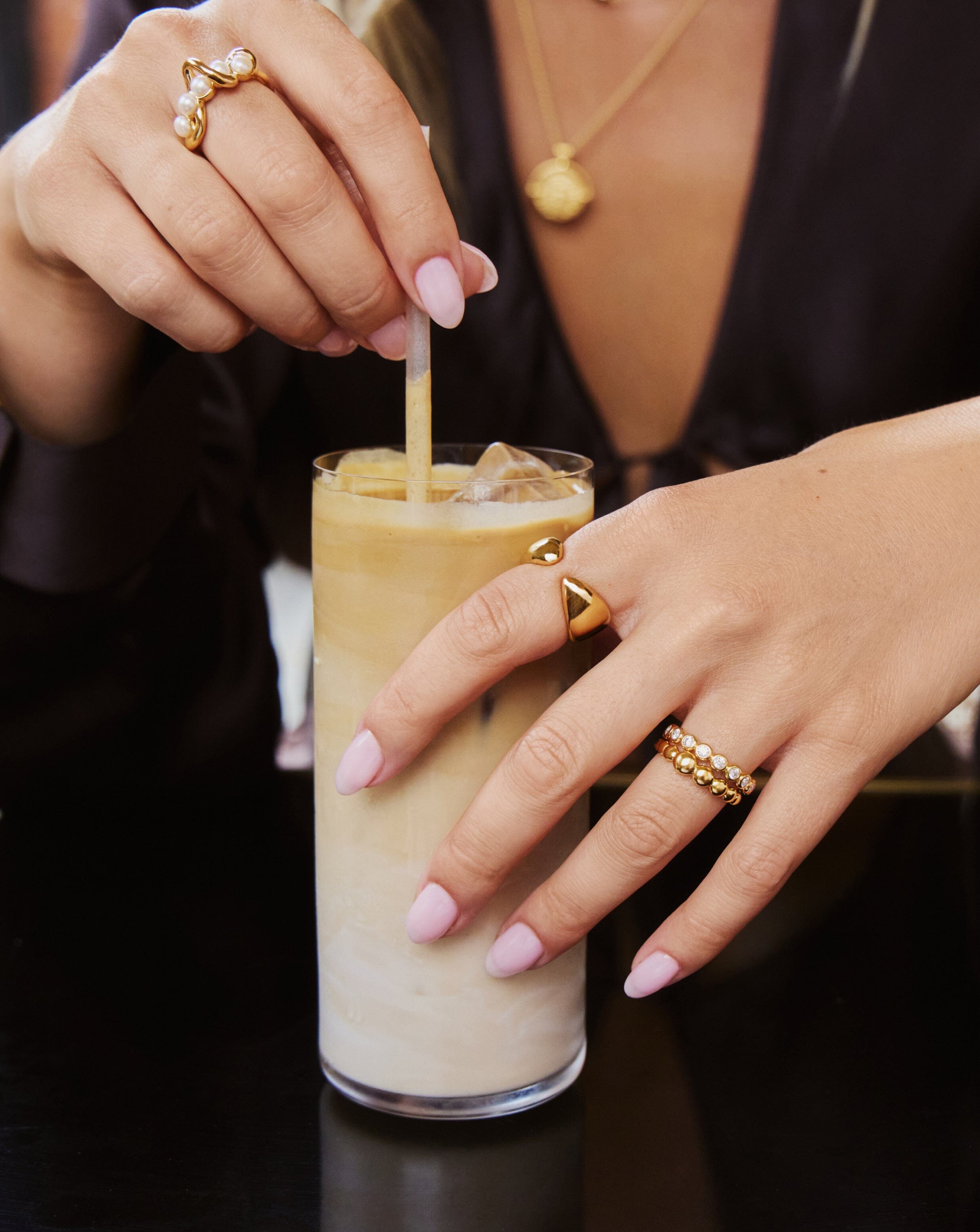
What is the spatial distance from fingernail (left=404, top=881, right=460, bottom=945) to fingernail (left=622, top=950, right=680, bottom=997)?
4.1 inches

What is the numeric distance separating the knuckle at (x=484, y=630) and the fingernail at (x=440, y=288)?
0.16 meters

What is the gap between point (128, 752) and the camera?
1.24m

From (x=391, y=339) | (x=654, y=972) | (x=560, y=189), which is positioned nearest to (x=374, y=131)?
(x=391, y=339)

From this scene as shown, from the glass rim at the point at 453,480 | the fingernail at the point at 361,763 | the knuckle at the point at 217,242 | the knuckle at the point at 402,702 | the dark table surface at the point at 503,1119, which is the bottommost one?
the dark table surface at the point at 503,1119

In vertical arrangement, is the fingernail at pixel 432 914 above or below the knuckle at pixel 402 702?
below

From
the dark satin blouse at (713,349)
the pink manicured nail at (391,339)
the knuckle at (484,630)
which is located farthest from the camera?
the dark satin blouse at (713,349)

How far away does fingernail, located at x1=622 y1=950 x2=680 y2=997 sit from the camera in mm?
581

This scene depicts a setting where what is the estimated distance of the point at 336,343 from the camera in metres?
0.65

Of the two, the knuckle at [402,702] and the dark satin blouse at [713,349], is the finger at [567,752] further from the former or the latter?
the dark satin blouse at [713,349]

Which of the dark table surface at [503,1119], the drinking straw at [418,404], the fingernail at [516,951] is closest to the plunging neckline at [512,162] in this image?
the dark table surface at [503,1119]

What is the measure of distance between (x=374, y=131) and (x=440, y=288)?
0.27ft

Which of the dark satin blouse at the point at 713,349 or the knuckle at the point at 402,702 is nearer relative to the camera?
the knuckle at the point at 402,702

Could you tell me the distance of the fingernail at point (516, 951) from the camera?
0.58m

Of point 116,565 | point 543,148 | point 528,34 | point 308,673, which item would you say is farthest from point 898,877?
point 308,673
